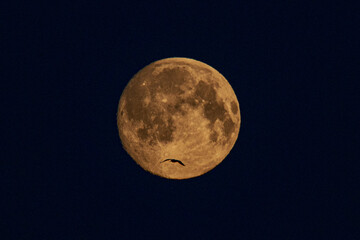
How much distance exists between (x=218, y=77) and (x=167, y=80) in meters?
0.84

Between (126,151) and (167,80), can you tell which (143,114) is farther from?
(126,151)

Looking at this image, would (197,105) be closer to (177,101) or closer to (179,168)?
(177,101)

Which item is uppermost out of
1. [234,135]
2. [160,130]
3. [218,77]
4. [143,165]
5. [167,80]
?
[218,77]

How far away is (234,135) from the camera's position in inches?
133

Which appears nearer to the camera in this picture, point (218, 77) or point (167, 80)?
point (167, 80)

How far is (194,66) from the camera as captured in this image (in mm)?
3211

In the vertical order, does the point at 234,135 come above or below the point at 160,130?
above

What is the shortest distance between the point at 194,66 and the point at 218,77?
41 centimetres

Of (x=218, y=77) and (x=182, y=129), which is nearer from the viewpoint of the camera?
(x=182, y=129)

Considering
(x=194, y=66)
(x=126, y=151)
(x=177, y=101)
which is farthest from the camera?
(x=126, y=151)

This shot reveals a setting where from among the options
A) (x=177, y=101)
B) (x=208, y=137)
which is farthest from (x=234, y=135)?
(x=177, y=101)

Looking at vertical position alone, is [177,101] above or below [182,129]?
above

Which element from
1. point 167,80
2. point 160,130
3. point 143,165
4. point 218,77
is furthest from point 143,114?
point 218,77

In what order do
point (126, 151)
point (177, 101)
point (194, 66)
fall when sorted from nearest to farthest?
point (177, 101) → point (194, 66) → point (126, 151)
